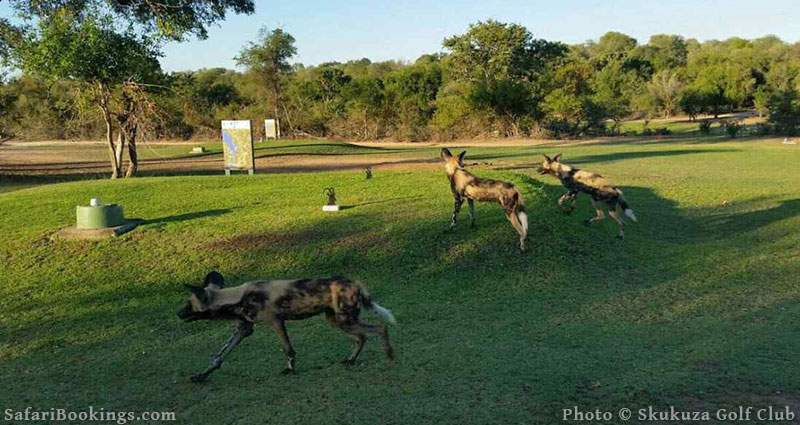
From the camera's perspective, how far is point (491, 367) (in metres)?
Answer: 6.75

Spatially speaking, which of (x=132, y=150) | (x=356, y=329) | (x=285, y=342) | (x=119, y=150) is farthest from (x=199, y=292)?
(x=132, y=150)

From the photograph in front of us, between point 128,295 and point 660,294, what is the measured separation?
7.89m

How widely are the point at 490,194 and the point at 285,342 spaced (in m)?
6.08

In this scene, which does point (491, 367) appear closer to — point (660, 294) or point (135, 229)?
point (660, 294)

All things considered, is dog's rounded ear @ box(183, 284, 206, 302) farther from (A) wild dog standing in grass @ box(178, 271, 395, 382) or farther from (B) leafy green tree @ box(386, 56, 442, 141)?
(B) leafy green tree @ box(386, 56, 442, 141)

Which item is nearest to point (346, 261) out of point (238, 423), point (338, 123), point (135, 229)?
point (135, 229)

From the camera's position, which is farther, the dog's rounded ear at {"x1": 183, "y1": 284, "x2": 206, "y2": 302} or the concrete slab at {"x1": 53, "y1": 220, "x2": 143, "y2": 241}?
the concrete slab at {"x1": 53, "y1": 220, "x2": 143, "y2": 241}

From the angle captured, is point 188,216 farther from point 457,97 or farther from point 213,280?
point 457,97

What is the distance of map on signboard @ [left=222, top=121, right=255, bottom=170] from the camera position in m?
23.0

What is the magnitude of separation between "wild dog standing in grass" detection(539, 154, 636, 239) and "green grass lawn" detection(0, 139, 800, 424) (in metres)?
0.39

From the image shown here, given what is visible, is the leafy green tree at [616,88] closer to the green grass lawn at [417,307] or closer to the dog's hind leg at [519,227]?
the green grass lawn at [417,307]

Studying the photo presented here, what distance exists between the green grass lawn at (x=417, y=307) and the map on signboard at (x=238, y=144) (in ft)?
18.2

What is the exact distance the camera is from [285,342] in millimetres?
6484

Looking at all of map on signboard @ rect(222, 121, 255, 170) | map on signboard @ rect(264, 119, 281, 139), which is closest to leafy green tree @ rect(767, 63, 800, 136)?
map on signboard @ rect(264, 119, 281, 139)
